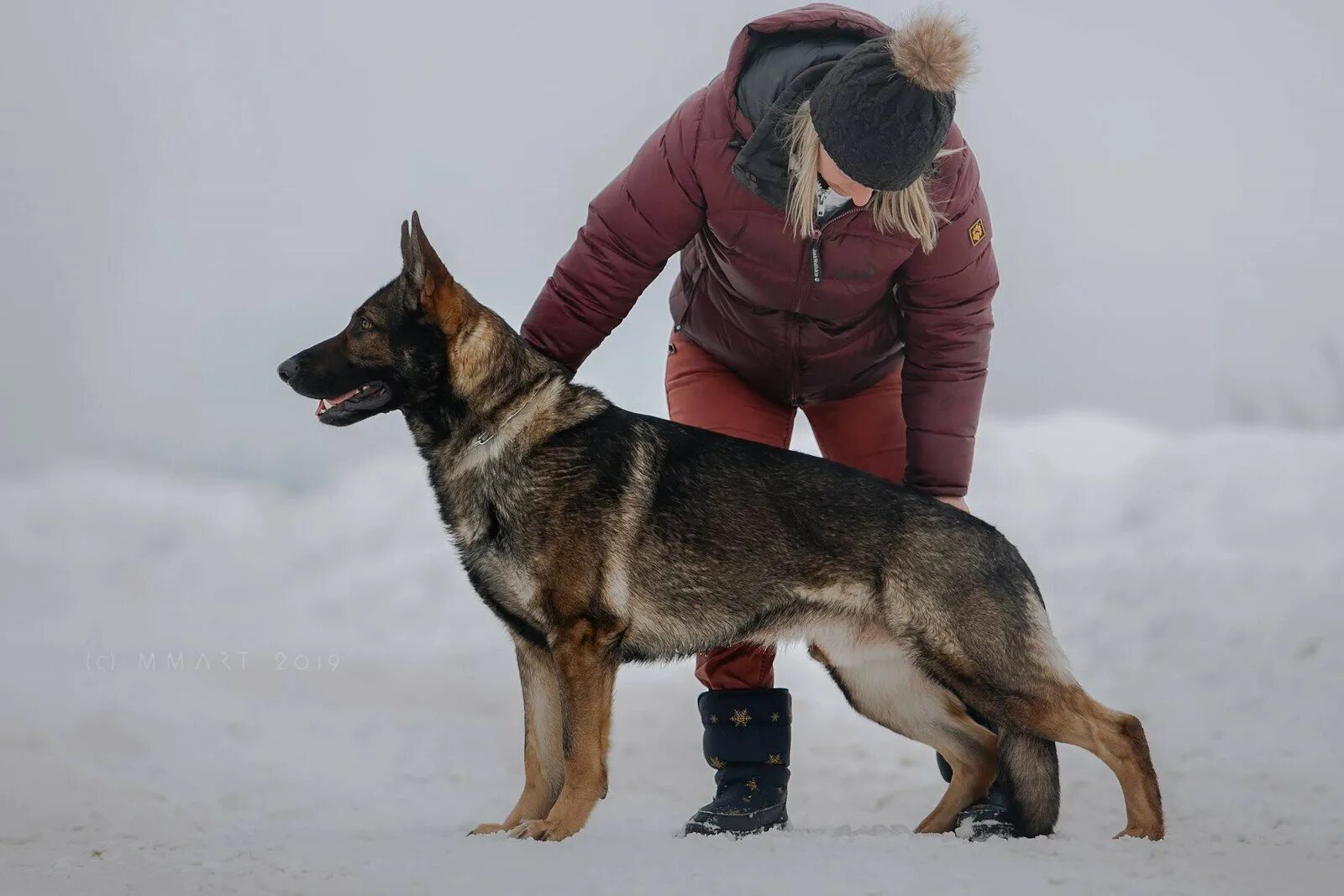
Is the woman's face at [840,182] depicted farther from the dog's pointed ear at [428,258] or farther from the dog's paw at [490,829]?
the dog's paw at [490,829]

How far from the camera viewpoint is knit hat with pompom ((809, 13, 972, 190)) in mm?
2352

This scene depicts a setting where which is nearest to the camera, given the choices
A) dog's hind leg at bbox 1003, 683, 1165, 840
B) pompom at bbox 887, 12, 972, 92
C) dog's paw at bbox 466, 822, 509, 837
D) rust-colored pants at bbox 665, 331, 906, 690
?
pompom at bbox 887, 12, 972, 92

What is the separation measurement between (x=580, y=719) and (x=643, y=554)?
0.38 metres

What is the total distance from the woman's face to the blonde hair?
0.02 meters

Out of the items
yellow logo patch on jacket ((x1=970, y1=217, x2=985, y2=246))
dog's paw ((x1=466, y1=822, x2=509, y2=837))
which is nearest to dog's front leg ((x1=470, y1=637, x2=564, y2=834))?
dog's paw ((x1=466, y1=822, x2=509, y2=837))

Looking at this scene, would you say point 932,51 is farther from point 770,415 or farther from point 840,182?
point 770,415

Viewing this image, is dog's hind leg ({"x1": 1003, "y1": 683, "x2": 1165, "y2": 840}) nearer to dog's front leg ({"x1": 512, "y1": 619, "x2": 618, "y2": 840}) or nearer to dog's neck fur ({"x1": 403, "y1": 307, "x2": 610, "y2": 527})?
dog's front leg ({"x1": 512, "y1": 619, "x2": 618, "y2": 840})

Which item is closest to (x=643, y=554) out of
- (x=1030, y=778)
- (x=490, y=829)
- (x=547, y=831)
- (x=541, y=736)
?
(x=541, y=736)

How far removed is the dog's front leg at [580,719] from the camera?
2.57 meters

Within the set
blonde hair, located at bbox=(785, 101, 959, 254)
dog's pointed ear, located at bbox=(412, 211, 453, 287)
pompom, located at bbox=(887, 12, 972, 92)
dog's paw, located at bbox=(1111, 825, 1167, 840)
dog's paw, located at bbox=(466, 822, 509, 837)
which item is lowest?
dog's paw, located at bbox=(466, 822, 509, 837)

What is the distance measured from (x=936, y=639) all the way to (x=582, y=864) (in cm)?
92

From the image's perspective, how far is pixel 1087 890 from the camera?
7.36ft

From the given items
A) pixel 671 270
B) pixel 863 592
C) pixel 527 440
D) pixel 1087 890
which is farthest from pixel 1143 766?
pixel 671 270

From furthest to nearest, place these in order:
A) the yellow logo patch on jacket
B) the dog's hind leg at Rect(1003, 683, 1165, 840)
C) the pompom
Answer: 1. the yellow logo patch on jacket
2. the dog's hind leg at Rect(1003, 683, 1165, 840)
3. the pompom
